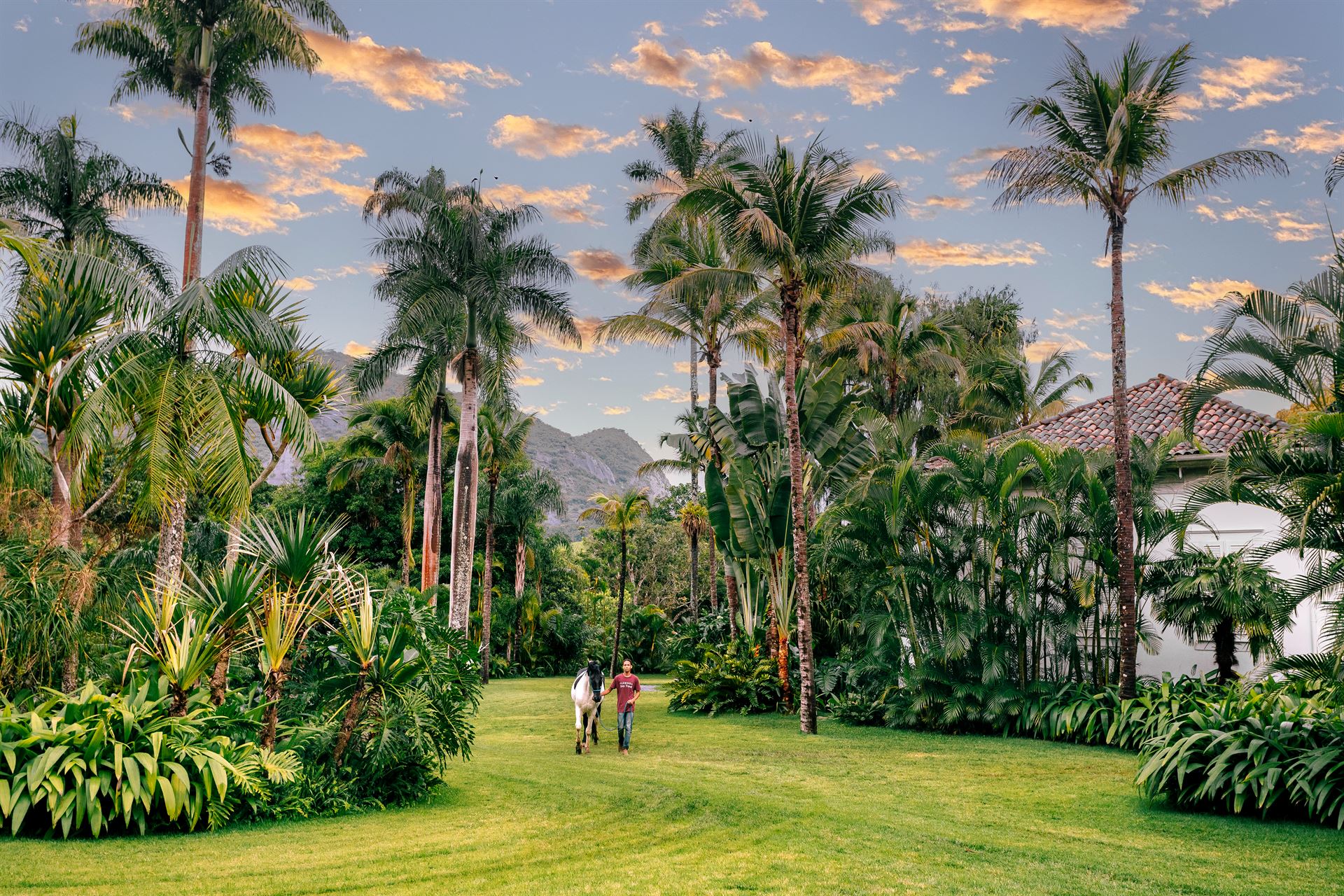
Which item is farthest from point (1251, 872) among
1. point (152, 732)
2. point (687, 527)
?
point (687, 527)

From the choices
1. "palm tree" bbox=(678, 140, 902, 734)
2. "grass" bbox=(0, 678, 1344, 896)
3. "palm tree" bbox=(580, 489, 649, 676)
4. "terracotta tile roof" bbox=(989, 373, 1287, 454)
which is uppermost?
"palm tree" bbox=(678, 140, 902, 734)

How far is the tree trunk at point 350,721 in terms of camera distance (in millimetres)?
10102

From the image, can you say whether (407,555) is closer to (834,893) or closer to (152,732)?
(152,732)

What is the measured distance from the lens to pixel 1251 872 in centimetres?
770

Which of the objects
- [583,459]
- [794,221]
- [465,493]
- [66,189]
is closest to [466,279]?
[465,493]

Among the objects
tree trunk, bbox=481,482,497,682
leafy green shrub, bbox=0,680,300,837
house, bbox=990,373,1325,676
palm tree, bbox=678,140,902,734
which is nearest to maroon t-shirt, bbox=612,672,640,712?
palm tree, bbox=678,140,902,734

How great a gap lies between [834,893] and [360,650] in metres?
5.52

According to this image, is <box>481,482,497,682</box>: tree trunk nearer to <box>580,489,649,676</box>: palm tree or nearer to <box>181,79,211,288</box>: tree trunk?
<box>580,489,649,676</box>: palm tree

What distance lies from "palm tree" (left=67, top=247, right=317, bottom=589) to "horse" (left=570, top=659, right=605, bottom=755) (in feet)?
19.3

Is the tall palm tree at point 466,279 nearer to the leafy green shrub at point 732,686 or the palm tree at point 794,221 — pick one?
the leafy green shrub at point 732,686

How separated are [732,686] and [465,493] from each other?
37.6 ft

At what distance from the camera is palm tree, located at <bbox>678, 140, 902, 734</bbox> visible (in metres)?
17.3

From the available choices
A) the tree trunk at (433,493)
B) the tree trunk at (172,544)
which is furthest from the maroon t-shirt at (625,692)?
the tree trunk at (433,493)

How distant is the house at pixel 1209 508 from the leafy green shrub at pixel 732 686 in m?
7.53
